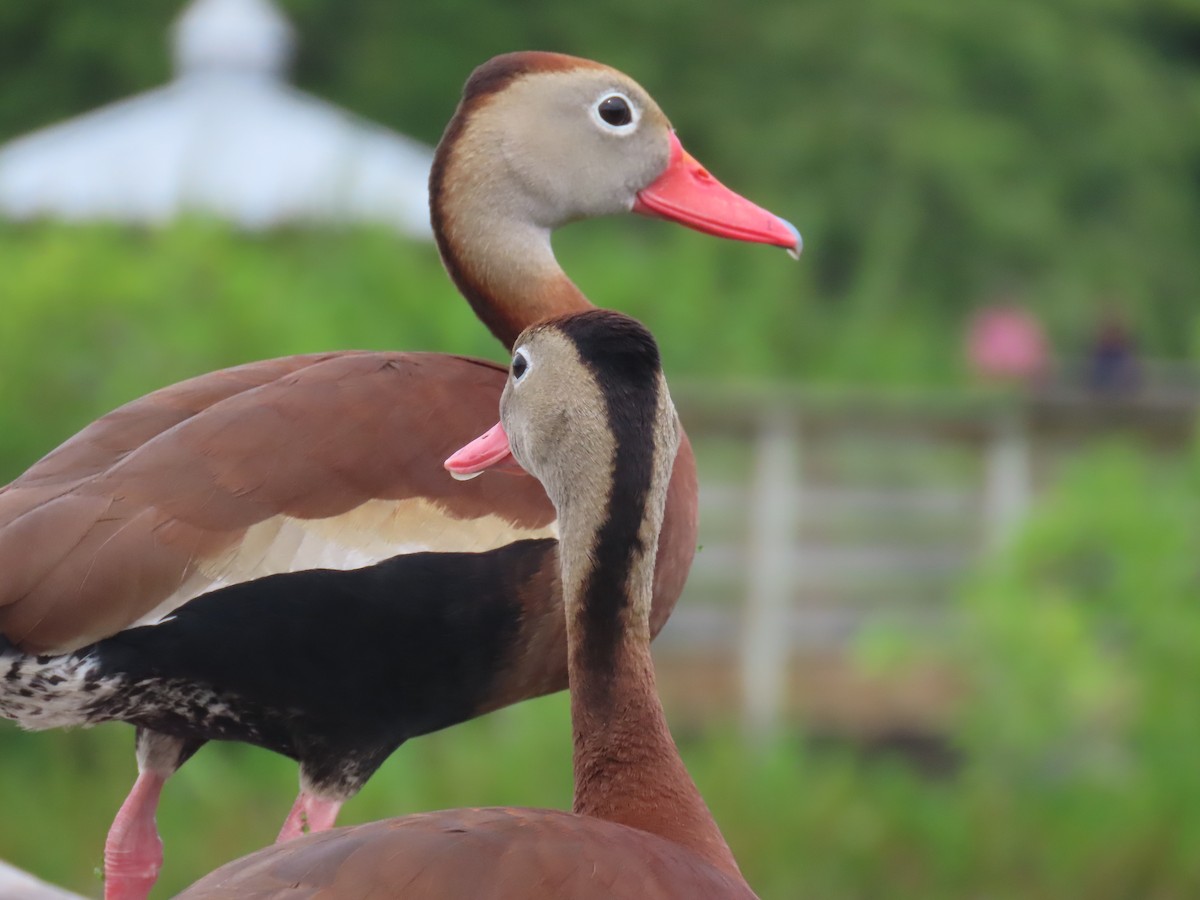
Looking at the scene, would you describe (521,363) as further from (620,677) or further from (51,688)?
(51,688)

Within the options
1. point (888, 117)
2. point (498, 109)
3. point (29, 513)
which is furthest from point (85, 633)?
point (888, 117)

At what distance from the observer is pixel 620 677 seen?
2146 mm

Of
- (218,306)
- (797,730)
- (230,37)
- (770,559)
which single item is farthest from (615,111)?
(230,37)

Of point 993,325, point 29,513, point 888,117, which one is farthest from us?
point 888,117

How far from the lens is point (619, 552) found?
211 centimetres

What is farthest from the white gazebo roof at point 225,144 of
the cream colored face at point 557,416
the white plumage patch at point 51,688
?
the cream colored face at point 557,416

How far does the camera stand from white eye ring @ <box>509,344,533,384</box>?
7.16ft

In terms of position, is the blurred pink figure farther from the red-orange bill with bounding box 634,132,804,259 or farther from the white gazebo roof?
the red-orange bill with bounding box 634,132,804,259

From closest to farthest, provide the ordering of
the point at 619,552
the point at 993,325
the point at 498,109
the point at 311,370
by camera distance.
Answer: the point at 619,552
the point at 311,370
the point at 498,109
the point at 993,325

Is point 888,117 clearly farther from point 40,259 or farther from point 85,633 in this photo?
point 85,633

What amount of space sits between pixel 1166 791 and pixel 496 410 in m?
4.26

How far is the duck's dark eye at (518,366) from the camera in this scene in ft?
7.20

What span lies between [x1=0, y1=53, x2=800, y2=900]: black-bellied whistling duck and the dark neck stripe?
31cm

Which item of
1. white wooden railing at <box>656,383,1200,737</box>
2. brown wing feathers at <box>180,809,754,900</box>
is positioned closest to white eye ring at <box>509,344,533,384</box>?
brown wing feathers at <box>180,809,754,900</box>
